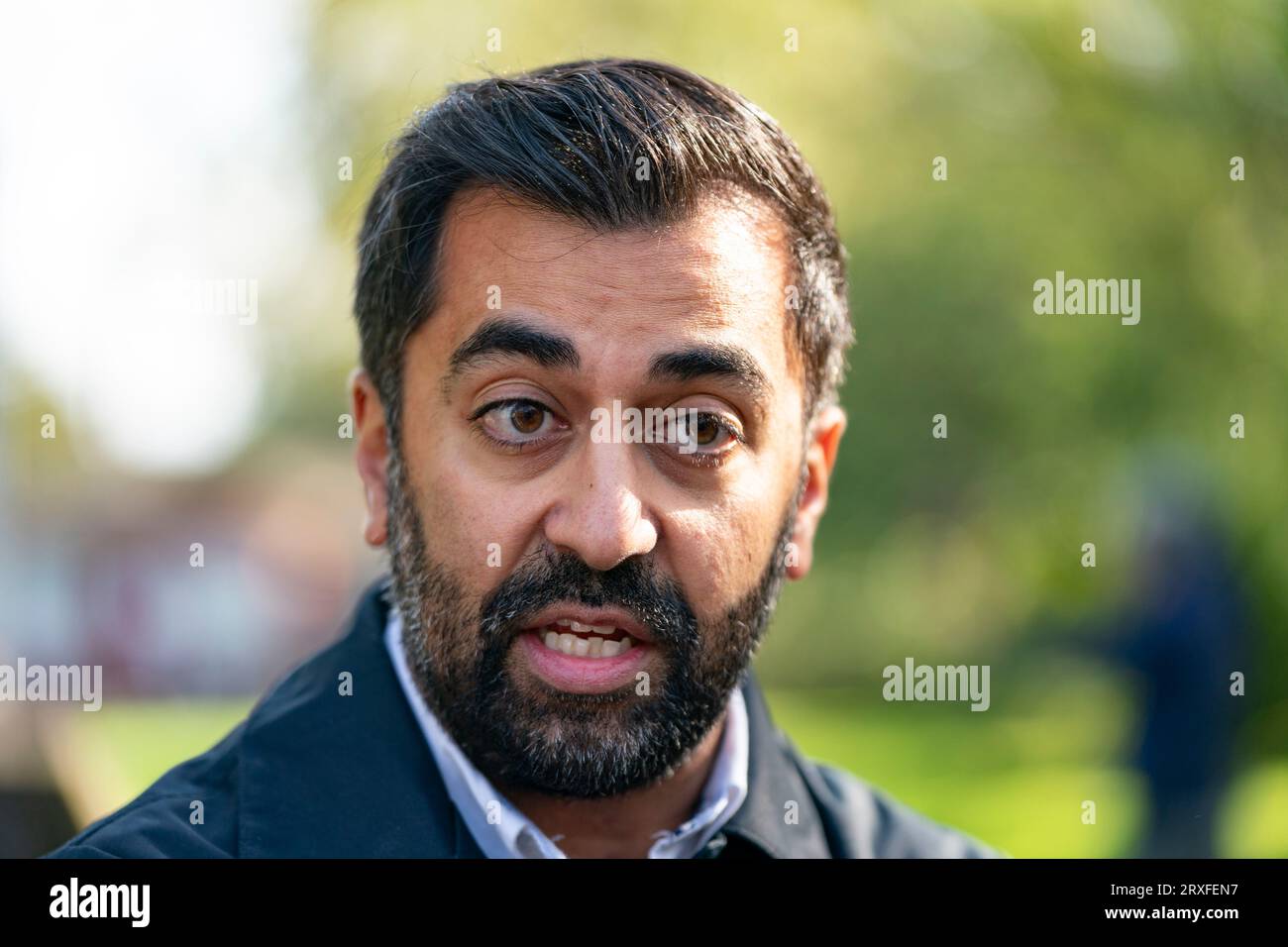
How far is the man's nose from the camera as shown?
2.46 m

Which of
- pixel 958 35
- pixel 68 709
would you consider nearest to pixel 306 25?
pixel 958 35

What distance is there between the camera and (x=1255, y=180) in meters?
12.2

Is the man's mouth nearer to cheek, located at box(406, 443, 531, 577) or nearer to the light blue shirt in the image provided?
cheek, located at box(406, 443, 531, 577)

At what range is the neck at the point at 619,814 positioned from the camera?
282cm

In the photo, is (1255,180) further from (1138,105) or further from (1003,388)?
(1003,388)

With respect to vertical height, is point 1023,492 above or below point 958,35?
below

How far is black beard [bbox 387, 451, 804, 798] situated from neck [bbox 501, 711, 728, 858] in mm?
105

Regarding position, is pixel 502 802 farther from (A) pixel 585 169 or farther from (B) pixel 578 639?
(A) pixel 585 169

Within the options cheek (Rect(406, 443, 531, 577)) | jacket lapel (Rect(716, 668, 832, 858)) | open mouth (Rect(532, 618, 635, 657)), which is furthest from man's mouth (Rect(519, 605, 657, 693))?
jacket lapel (Rect(716, 668, 832, 858))

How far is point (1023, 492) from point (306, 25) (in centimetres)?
981

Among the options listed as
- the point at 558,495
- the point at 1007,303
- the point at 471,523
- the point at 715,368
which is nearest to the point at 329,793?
the point at 471,523

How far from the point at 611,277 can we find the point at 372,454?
2.45 ft

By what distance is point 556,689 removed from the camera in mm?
2586

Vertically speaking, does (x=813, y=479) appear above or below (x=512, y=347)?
below
